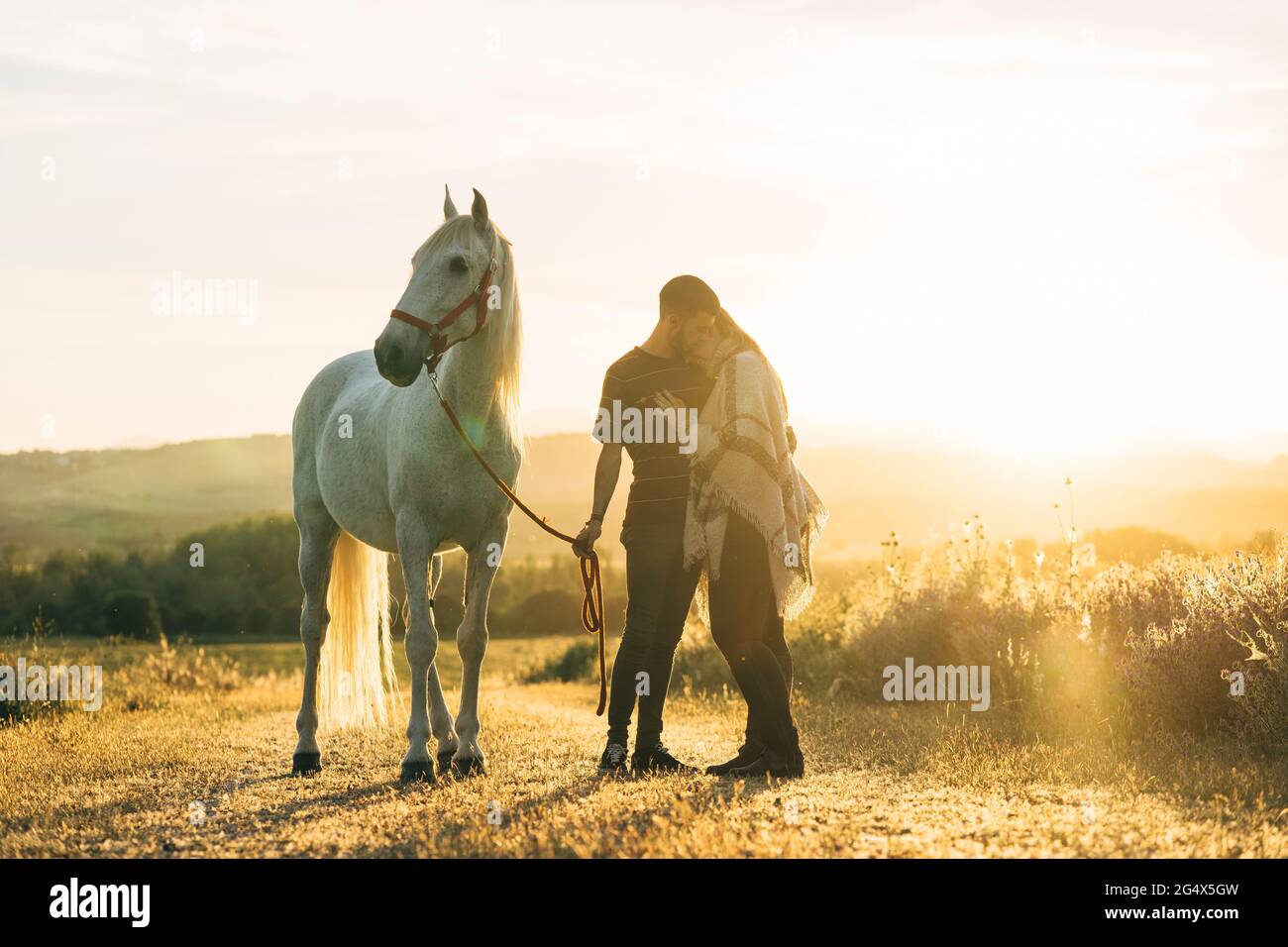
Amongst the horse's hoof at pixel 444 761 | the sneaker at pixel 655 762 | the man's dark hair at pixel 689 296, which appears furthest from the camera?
the horse's hoof at pixel 444 761

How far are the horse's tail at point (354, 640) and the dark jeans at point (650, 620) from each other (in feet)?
8.16

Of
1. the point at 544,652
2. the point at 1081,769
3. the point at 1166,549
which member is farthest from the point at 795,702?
the point at 544,652

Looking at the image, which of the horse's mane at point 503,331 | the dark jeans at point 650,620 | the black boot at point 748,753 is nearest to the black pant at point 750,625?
the black boot at point 748,753

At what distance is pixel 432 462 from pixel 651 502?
52.1 inches

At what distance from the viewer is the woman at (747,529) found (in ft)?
20.9

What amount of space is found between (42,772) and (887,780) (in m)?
5.16

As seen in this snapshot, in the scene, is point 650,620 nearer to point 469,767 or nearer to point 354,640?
point 469,767

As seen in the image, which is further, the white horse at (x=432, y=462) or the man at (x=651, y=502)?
the man at (x=651, y=502)

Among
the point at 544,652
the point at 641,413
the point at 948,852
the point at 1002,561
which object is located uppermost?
the point at 641,413

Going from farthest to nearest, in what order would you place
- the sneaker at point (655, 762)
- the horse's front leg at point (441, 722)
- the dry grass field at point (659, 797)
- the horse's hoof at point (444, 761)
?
the horse's front leg at point (441, 722)
the horse's hoof at point (444, 761)
the sneaker at point (655, 762)
the dry grass field at point (659, 797)

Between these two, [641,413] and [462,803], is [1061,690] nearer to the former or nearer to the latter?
[641,413]

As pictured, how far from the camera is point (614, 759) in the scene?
6727mm

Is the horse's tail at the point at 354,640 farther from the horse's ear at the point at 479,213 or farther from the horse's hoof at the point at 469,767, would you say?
the horse's ear at the point at 479,213

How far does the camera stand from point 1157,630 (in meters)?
7.86
